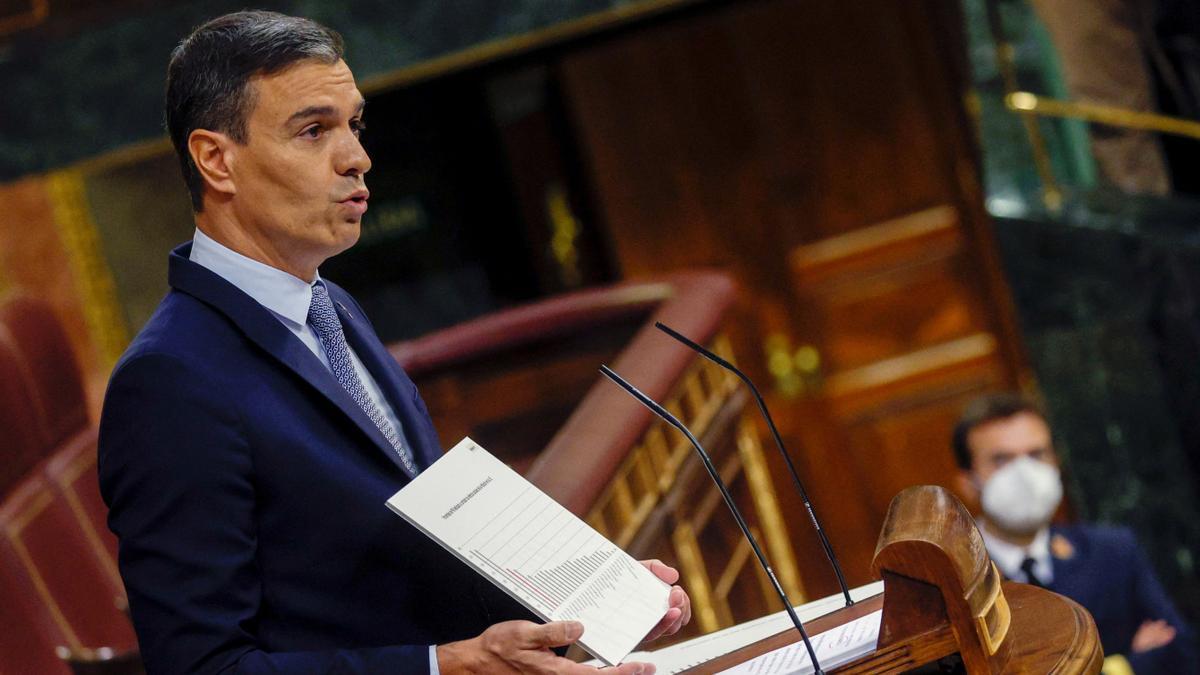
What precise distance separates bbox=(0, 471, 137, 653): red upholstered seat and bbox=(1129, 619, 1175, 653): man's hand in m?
2.28

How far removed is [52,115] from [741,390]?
2297mm

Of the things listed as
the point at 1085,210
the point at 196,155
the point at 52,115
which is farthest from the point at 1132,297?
the point at 196,155

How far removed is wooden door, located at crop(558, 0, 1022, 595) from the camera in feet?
17.9

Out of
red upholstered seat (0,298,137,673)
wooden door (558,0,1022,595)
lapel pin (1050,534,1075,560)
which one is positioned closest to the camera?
red upholstered seat (0,298,137,673)

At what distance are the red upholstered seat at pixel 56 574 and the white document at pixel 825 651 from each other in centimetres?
147

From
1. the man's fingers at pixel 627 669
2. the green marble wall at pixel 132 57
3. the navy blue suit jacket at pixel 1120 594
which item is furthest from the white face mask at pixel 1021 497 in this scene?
the man's fingers at pixel 627 669

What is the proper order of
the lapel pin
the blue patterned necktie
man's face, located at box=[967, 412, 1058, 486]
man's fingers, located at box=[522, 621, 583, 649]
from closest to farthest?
man's fingers, located at box=[522, 621, 583, 649] < the blue patterned necktie < the lapel pin < man's face, located at box=[967, 412, 1058, 486]

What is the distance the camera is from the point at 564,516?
61.1 inches

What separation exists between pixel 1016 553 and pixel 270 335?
2437 millimetres

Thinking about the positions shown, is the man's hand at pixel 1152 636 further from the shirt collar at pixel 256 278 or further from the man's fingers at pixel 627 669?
the shirt collar at pixel 256 278

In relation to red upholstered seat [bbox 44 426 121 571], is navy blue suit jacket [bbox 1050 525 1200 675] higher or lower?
lower

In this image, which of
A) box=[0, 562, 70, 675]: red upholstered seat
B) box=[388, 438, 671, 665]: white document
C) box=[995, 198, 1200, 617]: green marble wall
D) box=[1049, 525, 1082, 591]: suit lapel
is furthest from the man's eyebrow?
box=[995, 198, 1200, 617]: green marble wall

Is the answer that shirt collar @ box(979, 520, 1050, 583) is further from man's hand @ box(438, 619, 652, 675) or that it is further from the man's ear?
the man's ear

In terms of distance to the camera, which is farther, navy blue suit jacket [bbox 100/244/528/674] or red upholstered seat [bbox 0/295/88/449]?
red upholstered seat [bbox 0/295/88/449]
